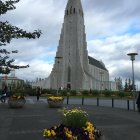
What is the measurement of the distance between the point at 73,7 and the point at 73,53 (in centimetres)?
1833

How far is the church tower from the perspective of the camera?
5049 inches

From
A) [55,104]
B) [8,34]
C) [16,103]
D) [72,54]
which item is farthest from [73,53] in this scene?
[8,34]

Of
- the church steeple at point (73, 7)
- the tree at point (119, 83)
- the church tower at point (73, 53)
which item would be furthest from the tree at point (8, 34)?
the tree at point (119, 83)

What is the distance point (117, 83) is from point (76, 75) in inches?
1627

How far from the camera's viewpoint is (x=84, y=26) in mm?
135125

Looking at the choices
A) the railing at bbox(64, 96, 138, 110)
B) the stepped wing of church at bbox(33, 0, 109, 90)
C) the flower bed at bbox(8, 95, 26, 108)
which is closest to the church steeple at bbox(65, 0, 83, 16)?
the stepped wing of church at bbox(33, 0, 109, 90)

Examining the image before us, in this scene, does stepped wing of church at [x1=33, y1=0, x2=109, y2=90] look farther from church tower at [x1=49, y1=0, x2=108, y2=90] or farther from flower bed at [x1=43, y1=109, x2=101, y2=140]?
flower bed at [x1=43, y1=109, x2=101, y2=140]

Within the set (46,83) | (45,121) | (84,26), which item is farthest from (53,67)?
(45,121)

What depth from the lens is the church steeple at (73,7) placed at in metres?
131

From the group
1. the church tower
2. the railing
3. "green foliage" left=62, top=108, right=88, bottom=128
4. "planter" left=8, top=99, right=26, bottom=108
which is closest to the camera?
"green foliage" left=62, top=108, right=88, bottom=128

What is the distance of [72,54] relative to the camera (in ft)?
432

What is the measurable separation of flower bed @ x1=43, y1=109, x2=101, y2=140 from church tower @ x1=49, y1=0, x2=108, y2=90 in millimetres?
118811

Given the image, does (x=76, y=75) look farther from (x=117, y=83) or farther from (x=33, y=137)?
(x=33, y=137)

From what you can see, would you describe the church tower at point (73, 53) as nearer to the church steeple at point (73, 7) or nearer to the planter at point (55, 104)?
the church steeple at point (73, 7)
